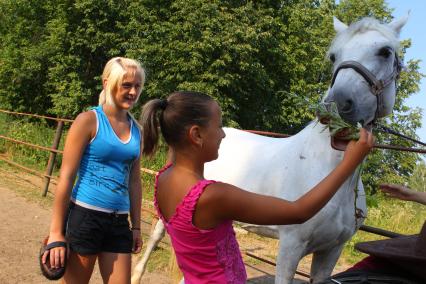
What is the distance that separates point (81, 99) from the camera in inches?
711

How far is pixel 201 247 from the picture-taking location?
163cm

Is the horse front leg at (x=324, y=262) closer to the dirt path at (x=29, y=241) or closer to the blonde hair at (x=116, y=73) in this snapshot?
the blonde hair at (x=116, y=73)

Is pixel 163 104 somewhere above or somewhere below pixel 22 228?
above

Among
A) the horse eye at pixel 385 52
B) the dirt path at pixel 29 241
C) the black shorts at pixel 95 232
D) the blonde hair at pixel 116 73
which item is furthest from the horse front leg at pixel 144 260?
the horse eye at pixel 385 52

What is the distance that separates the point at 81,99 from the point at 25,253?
13495 mm

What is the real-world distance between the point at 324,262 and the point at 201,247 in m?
1.71

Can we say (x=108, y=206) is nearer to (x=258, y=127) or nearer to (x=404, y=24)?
(x=404, y=24)

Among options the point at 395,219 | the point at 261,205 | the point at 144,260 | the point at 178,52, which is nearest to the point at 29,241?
the point at 144,260

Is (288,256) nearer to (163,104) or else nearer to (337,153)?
(337,153)

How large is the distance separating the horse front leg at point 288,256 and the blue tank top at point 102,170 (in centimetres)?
109

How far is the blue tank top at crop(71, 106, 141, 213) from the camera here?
7.78 ft

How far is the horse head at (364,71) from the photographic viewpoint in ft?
8.25

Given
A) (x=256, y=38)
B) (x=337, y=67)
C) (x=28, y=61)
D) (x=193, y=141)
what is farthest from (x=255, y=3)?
(x=193, y=141)

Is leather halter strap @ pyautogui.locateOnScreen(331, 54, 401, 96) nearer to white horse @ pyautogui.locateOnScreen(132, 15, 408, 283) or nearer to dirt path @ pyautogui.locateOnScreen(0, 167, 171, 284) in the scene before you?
white horse @ pyautogui.locateOnScreen(132, 15, 408, 283)
